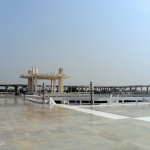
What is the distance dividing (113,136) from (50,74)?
173ft

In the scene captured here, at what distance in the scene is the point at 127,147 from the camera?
20.1 feet

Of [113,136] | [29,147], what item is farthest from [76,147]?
[113,136]

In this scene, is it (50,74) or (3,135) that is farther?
(50,74)

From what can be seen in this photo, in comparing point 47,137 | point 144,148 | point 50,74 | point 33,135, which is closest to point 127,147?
point 144,148

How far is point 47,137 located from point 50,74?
52.5m

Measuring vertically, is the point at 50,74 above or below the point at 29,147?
above

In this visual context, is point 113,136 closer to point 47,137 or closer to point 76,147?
point 76,147

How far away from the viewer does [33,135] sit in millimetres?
7598

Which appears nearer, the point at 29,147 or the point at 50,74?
the point at 29,147

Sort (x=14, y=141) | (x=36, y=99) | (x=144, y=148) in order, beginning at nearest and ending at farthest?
(x=144, y=148) < (x=14, y=141) < (x=36, y=99)

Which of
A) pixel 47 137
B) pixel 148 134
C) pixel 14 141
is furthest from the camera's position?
pixel 148 134

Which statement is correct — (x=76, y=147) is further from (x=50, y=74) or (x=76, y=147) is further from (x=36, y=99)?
A: (x=50, y=74)

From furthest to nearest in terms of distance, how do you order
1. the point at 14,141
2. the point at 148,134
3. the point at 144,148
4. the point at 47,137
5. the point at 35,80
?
the point at 35,80, the point at 148,134, the point at 47,137, the point at 14,141, the point at 144,148

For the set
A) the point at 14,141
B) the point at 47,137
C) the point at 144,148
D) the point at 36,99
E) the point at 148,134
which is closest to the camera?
the point at 144,148
